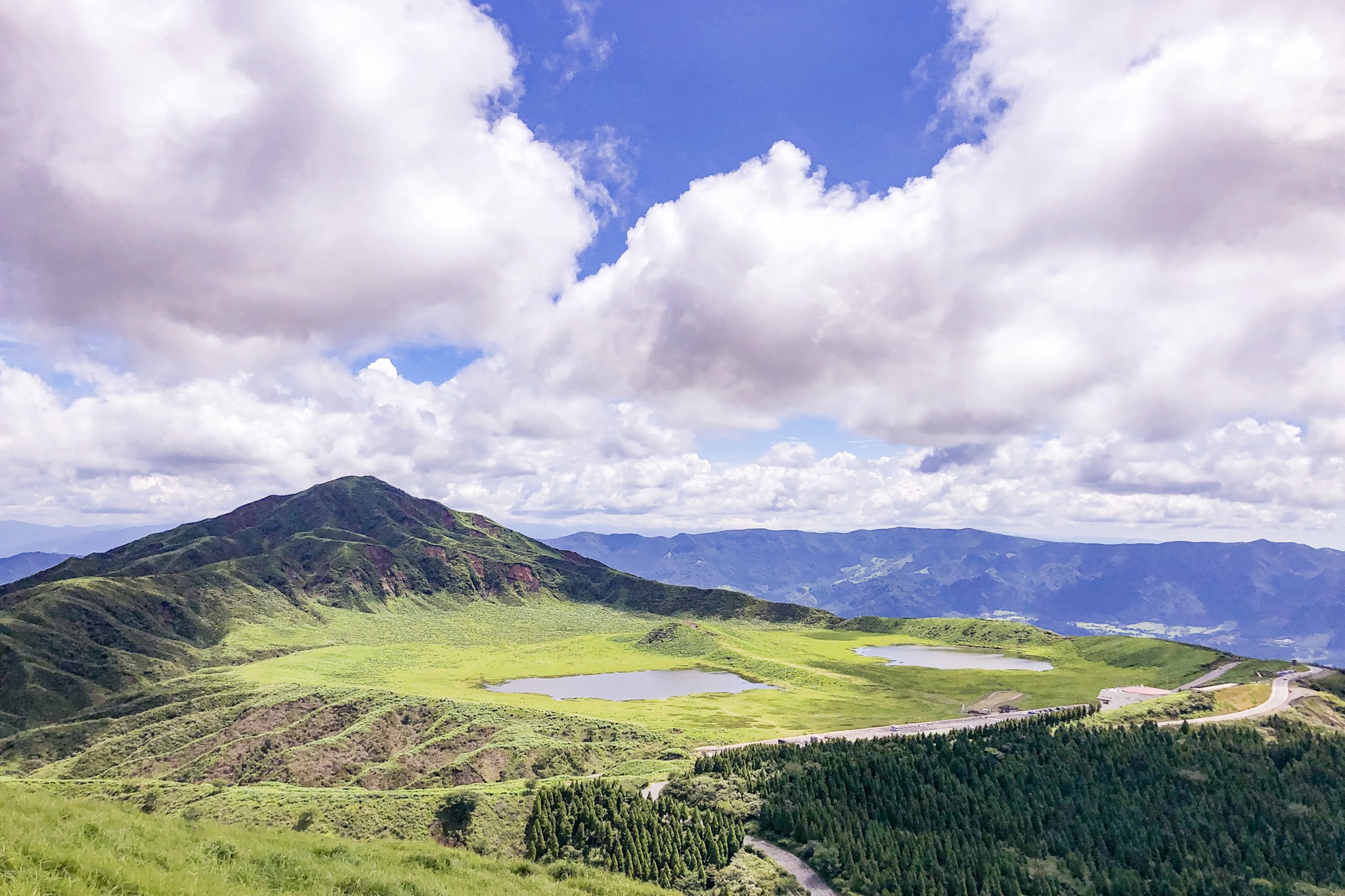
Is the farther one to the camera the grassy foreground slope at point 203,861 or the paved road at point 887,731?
the paved road at point 887,731

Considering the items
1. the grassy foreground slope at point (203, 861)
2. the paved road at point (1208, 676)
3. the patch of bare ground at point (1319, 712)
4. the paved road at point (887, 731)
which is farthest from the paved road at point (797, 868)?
the paved road at point (1208, 676)

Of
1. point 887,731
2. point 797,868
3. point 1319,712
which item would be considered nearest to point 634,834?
point 797,868

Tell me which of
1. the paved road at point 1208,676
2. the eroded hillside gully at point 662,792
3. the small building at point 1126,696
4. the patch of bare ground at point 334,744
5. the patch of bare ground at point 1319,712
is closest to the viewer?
the eroded hillside gully at point 662,792

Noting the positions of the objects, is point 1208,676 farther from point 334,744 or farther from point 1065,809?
point 334,744

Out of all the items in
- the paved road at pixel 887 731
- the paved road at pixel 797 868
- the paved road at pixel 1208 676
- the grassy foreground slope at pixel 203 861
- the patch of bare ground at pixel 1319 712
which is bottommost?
the paved road at pixel 1208 676

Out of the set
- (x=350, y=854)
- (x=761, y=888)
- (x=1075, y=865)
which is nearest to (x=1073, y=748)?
(x=1075, y=865)

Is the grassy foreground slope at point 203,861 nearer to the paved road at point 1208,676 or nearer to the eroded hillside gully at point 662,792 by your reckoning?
the eroded hillside gully at point 662,792

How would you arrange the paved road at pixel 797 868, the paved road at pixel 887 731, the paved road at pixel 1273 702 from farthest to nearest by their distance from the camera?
1. the paved road at pixel 887 731
2. the paved road at pixel 1273 702
3. the paved road at pixel 797 868
